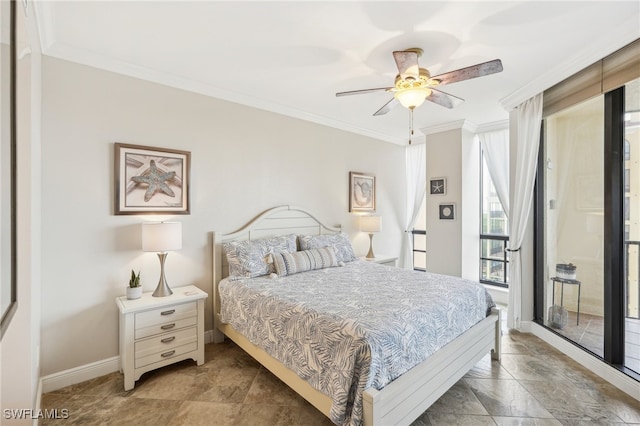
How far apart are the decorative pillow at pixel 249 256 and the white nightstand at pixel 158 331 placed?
42cm

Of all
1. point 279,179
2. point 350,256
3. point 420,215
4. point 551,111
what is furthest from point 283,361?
point 420,215

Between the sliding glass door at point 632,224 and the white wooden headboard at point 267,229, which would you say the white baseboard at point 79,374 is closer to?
the white wooden headboard at point 267,229

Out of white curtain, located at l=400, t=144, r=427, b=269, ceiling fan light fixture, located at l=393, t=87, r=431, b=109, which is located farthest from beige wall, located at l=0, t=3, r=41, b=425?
white curtain, located at l=400, t=144, r=427, b=269

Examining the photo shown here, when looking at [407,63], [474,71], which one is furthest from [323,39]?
[474,71]

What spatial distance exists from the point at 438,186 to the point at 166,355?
14.2 ft

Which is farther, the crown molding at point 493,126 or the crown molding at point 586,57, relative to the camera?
the crown molding at point 493,126

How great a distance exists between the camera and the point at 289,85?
3.10m

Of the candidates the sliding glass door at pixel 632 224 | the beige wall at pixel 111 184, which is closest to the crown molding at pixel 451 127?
the sliding glass door at pixel 632 224

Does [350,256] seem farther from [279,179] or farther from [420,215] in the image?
[420,215]

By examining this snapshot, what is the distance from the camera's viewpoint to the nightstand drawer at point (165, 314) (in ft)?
7.66

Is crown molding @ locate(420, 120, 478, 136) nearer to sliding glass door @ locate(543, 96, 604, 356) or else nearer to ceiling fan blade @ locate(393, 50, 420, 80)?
sliding glass door @ locate(543, 96, 604, 356)

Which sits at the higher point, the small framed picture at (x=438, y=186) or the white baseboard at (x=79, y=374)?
the small framed picture at (x=438, y=186)

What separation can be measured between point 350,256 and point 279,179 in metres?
1.36

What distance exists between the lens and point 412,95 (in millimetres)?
2275
